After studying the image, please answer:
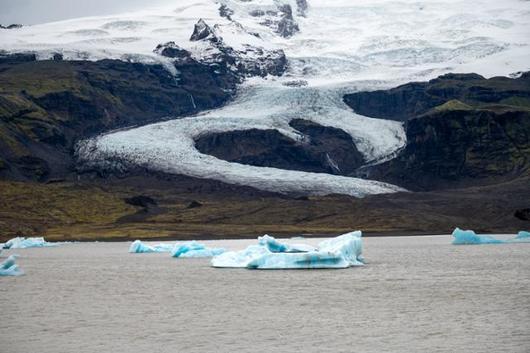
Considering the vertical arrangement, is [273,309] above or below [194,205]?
above

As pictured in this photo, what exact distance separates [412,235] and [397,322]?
92021mm

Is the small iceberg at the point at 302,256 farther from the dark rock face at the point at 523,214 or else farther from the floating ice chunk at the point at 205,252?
the dark rock face at the point at 523,214

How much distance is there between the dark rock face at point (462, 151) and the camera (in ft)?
617

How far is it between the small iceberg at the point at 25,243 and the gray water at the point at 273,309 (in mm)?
37562

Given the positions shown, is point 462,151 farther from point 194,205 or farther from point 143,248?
point 143,248

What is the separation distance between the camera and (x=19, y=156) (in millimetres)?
181500

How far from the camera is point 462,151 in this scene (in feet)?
641

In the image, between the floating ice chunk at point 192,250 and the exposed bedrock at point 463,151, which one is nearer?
the floating ice chunk at point 192,250

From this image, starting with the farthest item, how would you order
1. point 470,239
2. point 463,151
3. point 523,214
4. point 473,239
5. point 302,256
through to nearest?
point 463,151 < point 523,214 < point 473,239 < point 470,239 < point 302,256

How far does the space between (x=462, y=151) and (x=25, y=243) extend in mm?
119653

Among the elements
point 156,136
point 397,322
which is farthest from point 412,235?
point 397,322

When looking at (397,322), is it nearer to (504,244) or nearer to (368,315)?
(368,315)

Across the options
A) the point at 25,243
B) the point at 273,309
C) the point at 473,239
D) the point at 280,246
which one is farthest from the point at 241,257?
the point at 25,243

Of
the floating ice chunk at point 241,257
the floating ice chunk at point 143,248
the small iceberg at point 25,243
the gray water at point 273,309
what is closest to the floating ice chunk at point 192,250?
the floating ice chunk at point 143,248
